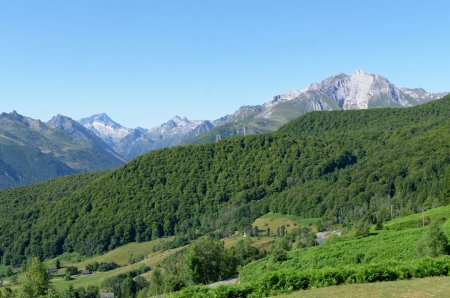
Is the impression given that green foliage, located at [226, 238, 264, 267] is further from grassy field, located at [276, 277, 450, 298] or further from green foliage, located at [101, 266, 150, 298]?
grassy field, located at [276, 277, 450, 298]

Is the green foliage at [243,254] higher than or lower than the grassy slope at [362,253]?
lower

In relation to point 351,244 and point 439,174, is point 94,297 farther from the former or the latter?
point 439,174

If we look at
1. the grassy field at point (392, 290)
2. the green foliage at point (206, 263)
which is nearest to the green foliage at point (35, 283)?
the green foliage at point (206, 263)

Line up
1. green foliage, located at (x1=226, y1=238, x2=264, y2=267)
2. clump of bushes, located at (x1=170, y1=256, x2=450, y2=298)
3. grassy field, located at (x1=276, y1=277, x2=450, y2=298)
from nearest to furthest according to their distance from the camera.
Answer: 1. grassy field, located at (x1=276, y1=277, x2=450, y2=298)
2. clump of bushes, located at (x1=170, y1=256, x2=450, y2=298)
3. green foliage, located at (x1=226, y1=238, x2=264, y2=267)

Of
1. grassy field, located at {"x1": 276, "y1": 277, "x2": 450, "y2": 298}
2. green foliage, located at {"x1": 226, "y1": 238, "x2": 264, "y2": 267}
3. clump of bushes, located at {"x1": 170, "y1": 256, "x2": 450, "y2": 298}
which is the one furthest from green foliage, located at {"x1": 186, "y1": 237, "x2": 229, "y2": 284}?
grassy field, located at {"x1": 276, "y1": 277, "x2": 450, "y2": 298}

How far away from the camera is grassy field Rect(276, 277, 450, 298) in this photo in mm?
31969

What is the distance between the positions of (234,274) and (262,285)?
217 feet

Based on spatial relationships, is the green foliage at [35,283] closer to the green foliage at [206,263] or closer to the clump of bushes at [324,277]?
the green foliage at [206,263]

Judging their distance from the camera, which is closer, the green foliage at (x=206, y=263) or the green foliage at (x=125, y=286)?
the green foliage at (x=206, y=263)

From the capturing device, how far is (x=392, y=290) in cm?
3322

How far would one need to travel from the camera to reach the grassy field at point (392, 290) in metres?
32.0

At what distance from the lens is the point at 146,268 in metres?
191

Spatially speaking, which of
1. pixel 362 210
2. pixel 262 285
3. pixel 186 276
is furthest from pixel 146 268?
pixel 262 285

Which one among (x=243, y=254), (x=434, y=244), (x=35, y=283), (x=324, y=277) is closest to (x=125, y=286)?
(x=243, y=254)
